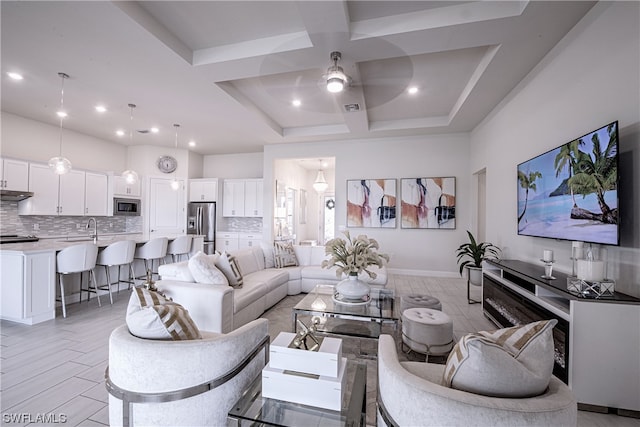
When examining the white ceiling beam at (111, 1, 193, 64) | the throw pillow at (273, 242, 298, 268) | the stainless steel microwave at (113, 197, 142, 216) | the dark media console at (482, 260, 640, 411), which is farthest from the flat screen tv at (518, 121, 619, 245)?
the stainless steel microwave at (113, 197, 142, 216)

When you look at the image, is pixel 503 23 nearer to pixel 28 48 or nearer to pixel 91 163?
pixel 28 48

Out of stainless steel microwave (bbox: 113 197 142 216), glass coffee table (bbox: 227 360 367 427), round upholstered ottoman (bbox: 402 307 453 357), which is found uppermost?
→ stainless steel microwave (bbox: 113 197 142 216)

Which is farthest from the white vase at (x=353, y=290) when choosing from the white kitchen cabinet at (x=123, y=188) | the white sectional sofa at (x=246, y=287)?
the white kitchen cabinet at (x=123, y=188)

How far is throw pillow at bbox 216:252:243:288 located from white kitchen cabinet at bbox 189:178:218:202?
4186 mm

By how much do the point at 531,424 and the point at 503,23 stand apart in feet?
9.53

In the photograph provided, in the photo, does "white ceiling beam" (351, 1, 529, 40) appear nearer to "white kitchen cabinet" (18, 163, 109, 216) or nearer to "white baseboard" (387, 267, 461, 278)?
"white baseboard" (387, 267, 461, 278)

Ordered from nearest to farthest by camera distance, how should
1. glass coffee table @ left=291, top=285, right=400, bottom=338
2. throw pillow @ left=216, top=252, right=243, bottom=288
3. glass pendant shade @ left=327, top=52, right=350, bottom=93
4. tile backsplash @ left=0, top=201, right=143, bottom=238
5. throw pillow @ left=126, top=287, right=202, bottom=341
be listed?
throw pillow @ left=126, top=287, right=202, bottom=341, glass coffee table @ left=291, top=285, right=400, bottom=338, glass pendant shade @ left=327, top=52, right=350, bottom=93, throw pillow @ left=216, top=252, right=243, bottom=288, tile backsplash @ left=0, top=201, right=143, bottom=238

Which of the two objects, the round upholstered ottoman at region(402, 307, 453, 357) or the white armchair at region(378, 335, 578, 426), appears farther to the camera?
the round upholstered ottoman at region(402, 307, 453, 357)

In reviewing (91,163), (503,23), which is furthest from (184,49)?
(91,163)

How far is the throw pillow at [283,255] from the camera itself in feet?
14.6

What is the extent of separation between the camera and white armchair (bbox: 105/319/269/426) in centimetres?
122

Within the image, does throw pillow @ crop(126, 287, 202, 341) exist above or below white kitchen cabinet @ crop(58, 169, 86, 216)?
below

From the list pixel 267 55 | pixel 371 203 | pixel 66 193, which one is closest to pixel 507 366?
pixel 267 55

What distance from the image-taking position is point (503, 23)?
2.38m
